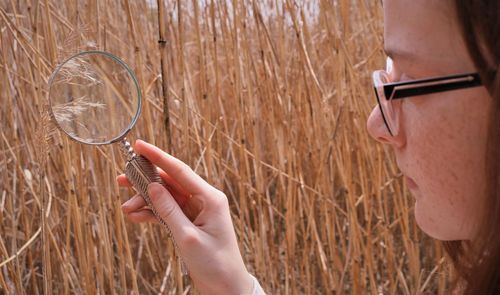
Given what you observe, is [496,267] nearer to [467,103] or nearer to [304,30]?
[467,103]

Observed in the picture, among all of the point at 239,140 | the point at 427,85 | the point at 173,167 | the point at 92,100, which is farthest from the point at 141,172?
the point at 239,140

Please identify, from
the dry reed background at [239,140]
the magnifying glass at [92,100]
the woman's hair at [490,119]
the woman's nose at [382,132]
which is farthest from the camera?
the dry reed background at [239,140]

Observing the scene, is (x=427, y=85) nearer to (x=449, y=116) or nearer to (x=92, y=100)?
(x=449, y=116)

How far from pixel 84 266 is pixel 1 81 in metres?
0.53

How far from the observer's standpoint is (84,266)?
1.29m

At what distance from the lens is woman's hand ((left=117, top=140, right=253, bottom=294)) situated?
699 mm

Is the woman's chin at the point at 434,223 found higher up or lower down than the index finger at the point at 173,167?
lower down

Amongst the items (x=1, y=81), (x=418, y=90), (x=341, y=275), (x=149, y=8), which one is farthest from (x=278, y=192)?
(x=418, y=90)

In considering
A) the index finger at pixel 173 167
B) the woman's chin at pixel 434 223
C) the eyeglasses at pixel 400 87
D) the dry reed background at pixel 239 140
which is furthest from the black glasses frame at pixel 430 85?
the dry reed background at pixel 239 140

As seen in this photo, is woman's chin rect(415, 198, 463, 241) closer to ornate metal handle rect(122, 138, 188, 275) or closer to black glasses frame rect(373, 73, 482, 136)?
black glasses frame rect(373, 73, 482, 136)

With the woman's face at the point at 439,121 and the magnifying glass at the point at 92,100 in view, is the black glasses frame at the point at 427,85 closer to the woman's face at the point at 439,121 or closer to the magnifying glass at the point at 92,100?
the woman's face at the point at 439,121

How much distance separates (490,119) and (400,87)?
10cm

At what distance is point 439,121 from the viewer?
0.57 metres

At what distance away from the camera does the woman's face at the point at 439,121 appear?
0.56 m
